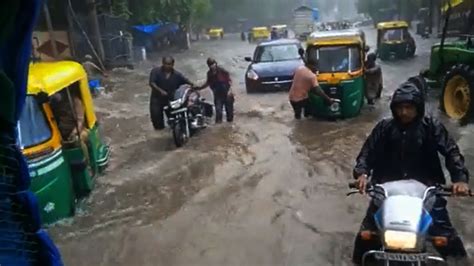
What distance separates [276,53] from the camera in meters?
19.2

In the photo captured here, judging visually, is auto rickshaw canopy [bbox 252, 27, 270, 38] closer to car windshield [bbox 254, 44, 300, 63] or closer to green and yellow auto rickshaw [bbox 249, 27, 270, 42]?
green and yellow auto rickshaw [bbox 249, 27, 270, 42]

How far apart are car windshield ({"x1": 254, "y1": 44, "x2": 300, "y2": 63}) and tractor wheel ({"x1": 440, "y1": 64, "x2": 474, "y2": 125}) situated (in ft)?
23.3

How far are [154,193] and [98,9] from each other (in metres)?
21.0

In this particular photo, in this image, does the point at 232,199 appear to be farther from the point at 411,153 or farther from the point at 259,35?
the point at 259,35

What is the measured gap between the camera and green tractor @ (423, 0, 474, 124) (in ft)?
37.5

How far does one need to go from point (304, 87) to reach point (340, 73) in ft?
2.74

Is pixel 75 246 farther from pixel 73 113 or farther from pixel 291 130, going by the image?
pixel 291 130

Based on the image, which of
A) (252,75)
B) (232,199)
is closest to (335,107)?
(232,199)

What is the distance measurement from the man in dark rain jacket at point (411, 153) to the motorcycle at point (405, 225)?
0.39 meters

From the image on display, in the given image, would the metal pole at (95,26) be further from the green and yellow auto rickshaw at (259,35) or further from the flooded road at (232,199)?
the green and yellow auto rickshaw at (259,35)

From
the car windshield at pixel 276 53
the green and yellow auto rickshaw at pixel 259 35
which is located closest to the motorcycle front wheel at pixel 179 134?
the car windshield at pixel 276 53

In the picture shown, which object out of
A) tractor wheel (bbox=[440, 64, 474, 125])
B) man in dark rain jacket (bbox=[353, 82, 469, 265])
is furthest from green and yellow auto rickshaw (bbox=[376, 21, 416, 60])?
man in dark rain jacket (bbox=[353, 82, 469, 265])

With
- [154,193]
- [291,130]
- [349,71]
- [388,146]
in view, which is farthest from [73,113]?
[349,71]

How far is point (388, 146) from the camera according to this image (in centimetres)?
476
